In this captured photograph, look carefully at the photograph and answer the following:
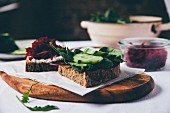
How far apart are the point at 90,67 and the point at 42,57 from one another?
315 mm

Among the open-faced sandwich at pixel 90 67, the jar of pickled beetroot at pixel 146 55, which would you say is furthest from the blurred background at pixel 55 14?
the open-faced sandwich at pixel 90 67

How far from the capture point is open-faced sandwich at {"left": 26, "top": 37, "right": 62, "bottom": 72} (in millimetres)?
1249

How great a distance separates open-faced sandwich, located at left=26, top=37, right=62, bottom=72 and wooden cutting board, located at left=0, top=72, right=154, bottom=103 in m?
0.15

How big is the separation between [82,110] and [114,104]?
11cm

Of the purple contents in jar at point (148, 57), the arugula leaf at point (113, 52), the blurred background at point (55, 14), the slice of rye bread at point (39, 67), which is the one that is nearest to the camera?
the arugula leaf at point (113, 52)

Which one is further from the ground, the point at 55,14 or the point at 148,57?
the point at 148,57

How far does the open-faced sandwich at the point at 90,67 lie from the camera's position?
104 centimetres

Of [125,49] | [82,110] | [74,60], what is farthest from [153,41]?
[82,110]

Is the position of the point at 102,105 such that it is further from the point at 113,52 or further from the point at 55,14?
the point at 55,14

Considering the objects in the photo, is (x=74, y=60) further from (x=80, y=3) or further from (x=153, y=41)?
(x=80, y=3)

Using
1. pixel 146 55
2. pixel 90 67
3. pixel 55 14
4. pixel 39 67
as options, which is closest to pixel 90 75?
pixel 90 67

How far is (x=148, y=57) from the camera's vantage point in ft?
4.44

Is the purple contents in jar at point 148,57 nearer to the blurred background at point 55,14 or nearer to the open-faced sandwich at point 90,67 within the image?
the open-faced sandwich at point 90,67

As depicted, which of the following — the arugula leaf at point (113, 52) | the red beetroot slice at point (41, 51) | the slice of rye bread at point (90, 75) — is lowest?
the slice of rye bread at point (90, 75)
